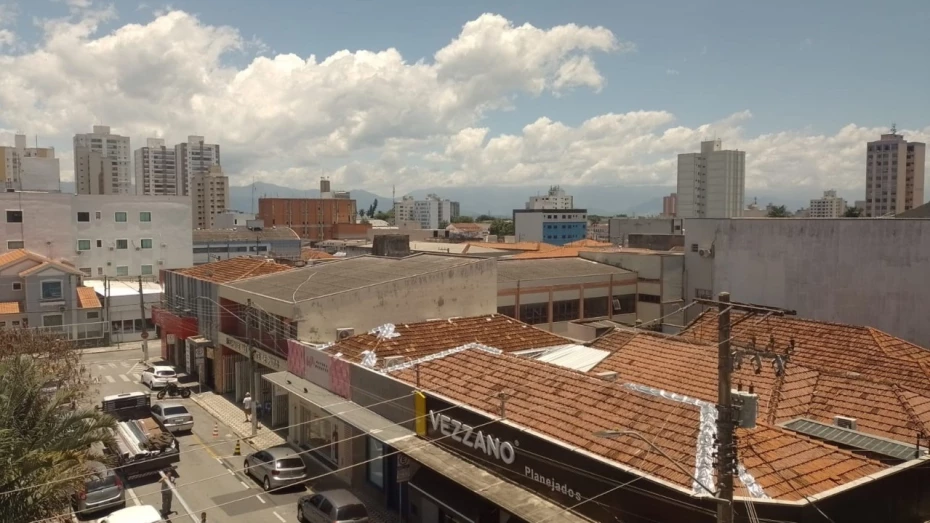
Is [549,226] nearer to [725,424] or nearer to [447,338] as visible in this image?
[447,338]

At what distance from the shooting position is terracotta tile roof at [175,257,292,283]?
37.4m

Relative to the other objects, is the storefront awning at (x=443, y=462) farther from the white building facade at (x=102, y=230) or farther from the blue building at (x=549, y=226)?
the blue building at (x=549, y=226)

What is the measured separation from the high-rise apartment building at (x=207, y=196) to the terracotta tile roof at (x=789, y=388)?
13964cm

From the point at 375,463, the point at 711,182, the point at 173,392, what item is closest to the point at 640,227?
the point at 711,182

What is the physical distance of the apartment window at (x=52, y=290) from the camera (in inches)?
1823

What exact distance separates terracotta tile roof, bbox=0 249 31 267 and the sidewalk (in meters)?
21.9

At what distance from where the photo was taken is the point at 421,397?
18.7 metres

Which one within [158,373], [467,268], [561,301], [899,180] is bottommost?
[158,373]

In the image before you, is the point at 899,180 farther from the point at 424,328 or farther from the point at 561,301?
the point at 424,328

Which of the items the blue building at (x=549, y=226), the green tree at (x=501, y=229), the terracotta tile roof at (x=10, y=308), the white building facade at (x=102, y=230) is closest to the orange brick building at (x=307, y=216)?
the blue building at (x=549, y=226)

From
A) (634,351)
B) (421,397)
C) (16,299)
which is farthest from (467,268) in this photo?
(16,299)

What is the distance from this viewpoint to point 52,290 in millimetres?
46625

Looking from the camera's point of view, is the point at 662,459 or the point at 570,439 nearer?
the point at 662,459

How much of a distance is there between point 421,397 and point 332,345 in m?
7.80
